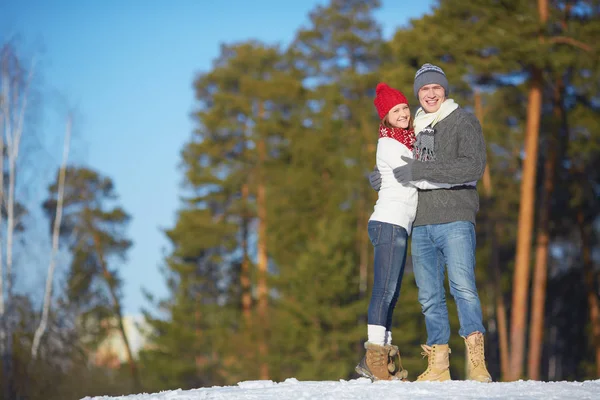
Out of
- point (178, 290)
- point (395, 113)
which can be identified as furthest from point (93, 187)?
point (395, 113)

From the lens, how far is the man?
205 inches

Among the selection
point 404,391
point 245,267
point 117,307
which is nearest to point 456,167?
point 404,391

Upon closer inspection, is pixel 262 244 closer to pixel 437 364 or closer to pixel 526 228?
pixel 526 228

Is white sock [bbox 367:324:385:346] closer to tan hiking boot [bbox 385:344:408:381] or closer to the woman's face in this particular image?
tan hiking boot [bbox 385:344:408:381]

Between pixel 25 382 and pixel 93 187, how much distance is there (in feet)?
68.0

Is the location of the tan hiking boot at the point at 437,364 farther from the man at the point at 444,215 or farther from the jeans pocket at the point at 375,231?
the jeans pocket at the point at 375,231

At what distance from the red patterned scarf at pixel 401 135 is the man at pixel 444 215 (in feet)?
0.22

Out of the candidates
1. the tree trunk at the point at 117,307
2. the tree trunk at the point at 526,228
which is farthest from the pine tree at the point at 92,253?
the tree trunk at the point at 526,228

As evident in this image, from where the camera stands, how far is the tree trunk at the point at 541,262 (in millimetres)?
20266

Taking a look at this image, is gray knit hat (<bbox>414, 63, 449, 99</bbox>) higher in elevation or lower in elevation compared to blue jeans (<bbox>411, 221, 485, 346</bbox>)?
higher

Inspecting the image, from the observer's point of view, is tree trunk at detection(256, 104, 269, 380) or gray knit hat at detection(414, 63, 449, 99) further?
tree trunk at detection(256, 104, 269, 380)

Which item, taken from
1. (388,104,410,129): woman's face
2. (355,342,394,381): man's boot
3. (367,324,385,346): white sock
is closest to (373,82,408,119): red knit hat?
(388,104,410,129): woman's face

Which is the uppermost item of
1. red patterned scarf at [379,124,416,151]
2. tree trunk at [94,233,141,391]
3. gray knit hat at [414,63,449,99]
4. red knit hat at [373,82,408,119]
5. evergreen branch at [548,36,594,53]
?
evergreen branch at [548,36,594,53]

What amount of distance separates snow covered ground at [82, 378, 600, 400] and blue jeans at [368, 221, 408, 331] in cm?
48
